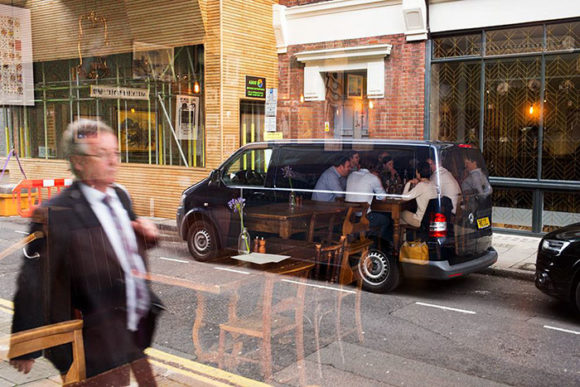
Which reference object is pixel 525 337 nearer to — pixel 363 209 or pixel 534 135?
pixel 363 209

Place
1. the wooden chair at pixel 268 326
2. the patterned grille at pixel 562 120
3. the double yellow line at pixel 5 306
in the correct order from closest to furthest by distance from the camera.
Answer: the double yellow line at pixel 5 306, the wooden chair at pixel 268 326, the patterned grille at pixel 562 120

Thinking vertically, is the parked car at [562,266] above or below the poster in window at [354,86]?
below

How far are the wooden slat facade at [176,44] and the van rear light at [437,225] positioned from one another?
2117 mm

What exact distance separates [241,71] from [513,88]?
551cm

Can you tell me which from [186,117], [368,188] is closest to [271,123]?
[368,188]

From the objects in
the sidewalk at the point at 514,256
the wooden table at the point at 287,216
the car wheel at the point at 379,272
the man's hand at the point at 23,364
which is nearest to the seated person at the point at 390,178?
the wooden table at the point at 287,216

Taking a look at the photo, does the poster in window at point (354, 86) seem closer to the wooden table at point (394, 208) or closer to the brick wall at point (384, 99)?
the brick wall at point (384, 99)

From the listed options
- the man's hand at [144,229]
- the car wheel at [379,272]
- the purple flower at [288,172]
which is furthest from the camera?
the purple flower at [288,172]

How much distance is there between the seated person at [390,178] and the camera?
230 inches

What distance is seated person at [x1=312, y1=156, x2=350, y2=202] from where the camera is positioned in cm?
573

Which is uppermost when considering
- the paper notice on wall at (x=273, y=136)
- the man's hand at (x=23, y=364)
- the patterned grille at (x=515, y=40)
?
the patterned grille at (x=515, y=40)

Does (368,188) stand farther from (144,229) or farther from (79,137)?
(79,137)

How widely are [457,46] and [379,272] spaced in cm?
477

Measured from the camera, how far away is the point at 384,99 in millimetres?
7355
